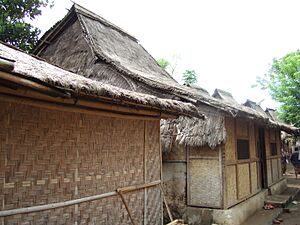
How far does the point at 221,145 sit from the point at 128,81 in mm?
3012

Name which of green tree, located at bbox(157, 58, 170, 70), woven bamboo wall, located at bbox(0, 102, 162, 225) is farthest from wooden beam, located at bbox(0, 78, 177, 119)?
green tree, located at bbox(157, 58, 170, 70)

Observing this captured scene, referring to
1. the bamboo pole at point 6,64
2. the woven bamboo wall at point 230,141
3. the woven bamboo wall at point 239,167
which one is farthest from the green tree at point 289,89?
the bamboo pole at point 6,64

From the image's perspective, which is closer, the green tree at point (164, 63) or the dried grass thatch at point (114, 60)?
the dried grass thatch at point (114, 60)

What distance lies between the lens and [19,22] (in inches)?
400

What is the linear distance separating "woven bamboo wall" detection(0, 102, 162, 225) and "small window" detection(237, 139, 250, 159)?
4195 millimetres

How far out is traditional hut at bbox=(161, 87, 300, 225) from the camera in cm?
732

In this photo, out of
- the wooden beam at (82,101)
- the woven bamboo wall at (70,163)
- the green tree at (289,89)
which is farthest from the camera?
the green tree at (289,89)

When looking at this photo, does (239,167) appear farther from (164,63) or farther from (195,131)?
(164,63)

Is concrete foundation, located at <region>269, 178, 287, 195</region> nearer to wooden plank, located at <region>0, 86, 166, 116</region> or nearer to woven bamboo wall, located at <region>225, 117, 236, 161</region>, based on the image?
woven bamboo wall, located at <region>225, 117, 236, 161</region>

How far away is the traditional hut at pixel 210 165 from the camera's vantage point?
24.0 feet

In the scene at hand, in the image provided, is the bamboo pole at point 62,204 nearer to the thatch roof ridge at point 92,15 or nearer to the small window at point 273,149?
the thatch roof ridge at point 92,15

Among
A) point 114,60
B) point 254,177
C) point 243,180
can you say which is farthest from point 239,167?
point 114,60

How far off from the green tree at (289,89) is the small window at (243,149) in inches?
400

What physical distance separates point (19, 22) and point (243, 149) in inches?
354
